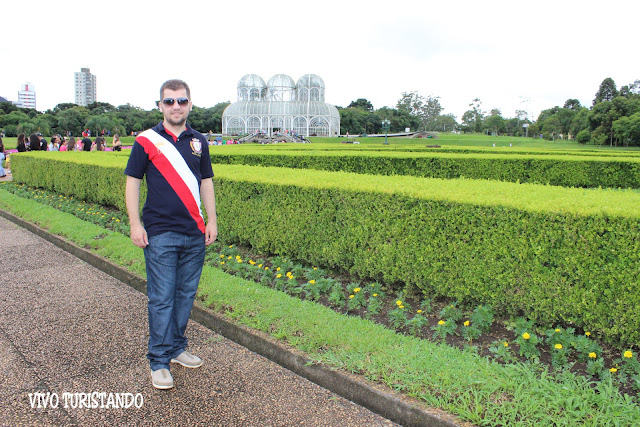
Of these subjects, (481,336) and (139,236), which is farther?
(481,336)

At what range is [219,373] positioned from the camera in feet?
9.91

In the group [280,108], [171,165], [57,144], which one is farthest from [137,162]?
[280,108]

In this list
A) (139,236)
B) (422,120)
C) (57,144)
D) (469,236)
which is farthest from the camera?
(422,120)

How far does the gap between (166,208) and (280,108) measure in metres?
54.6

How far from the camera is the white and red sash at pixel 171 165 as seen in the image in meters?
2.78

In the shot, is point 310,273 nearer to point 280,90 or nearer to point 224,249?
point 224,249

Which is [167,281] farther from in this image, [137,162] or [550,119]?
[550,119]

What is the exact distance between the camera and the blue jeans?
2803mm

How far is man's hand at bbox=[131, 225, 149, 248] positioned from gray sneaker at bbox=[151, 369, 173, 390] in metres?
0.79

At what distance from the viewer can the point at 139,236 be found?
9.00 feet

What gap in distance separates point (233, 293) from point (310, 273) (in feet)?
3.25

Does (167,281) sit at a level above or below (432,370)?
above

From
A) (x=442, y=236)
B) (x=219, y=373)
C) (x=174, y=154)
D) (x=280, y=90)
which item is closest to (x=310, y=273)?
(x=442, y=236)

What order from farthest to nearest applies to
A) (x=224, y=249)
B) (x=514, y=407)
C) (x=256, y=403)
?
(x=224, y=249) < (x=256, y=403) < (x=514, y=407)
